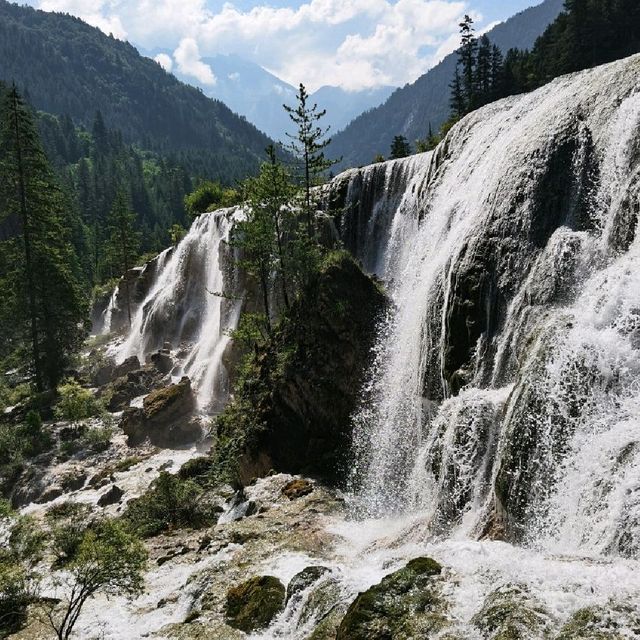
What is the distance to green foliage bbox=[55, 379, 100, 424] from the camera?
99.6ft

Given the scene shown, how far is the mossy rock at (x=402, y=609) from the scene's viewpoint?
7.48m

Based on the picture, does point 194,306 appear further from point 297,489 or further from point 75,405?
point 297,489

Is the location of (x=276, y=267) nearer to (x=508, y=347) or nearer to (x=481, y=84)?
(x=508, y=347)

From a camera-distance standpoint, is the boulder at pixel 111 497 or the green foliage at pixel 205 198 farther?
the green foliage at pixel 205 198

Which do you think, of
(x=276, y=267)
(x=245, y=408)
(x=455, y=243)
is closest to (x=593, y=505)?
(x=455, y=243)

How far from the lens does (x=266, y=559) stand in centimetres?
1337

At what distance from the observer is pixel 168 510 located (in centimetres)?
1850

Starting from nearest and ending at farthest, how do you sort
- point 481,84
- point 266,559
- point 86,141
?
point 266,559 → point 481,84 → point 86,141

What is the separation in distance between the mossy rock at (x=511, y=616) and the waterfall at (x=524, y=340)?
64.6 inches

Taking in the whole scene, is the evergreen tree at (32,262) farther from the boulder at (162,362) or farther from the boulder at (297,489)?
the boulder at (297,489)

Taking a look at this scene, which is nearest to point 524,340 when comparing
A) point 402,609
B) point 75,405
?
point 402,609

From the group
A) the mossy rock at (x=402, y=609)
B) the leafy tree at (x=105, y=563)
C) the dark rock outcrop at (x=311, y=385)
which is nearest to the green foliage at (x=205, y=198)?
the dark rock outcrop at (x=311, y=385)

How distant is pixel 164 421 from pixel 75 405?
5.90 meters

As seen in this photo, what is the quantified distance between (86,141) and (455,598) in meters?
205
